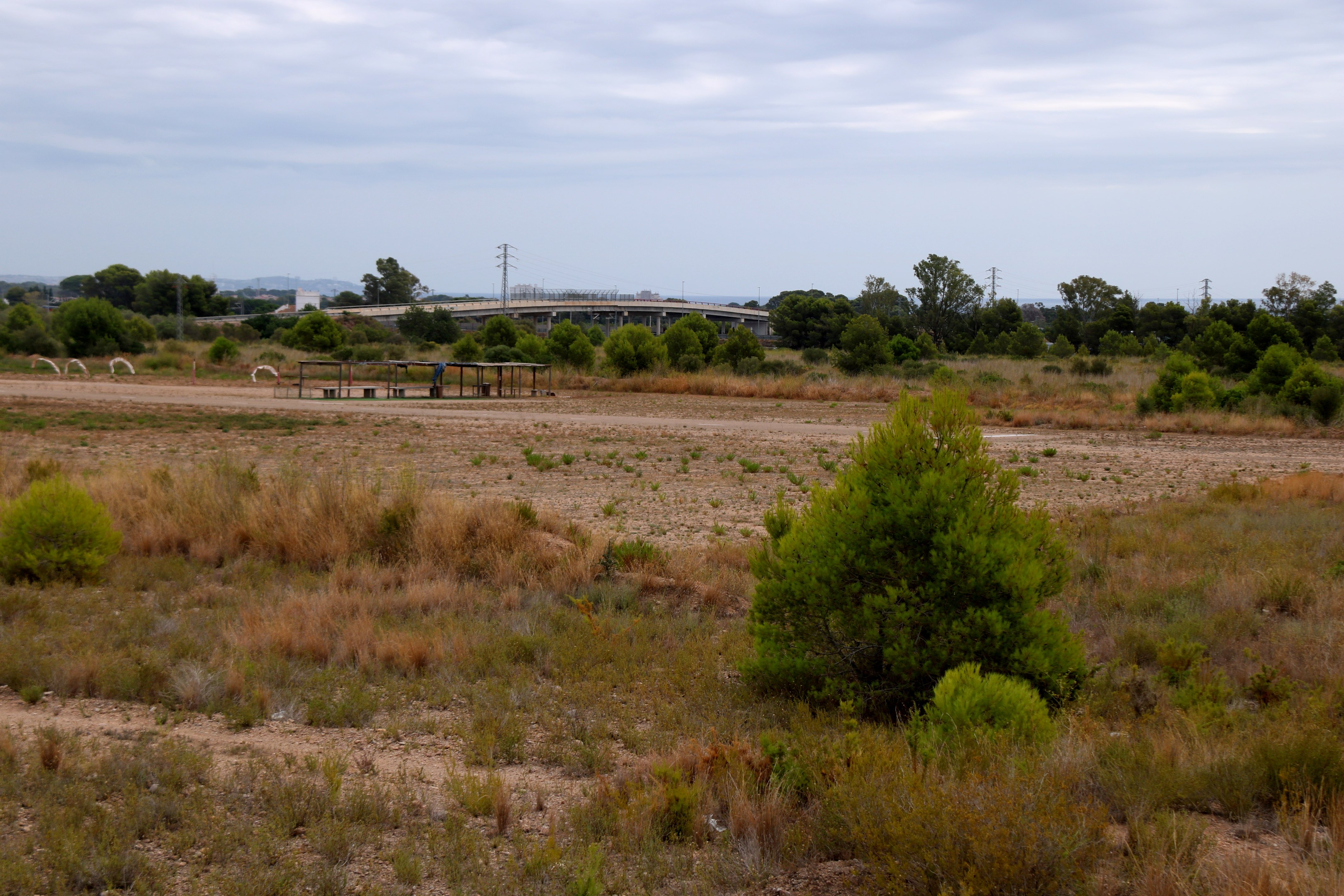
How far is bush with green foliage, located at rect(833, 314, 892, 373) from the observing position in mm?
49688

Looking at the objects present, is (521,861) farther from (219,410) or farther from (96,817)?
(219,410)

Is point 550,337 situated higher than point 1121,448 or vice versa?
point 550,337

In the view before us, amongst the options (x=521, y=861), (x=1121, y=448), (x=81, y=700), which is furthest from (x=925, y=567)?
(x=1121, y=448)

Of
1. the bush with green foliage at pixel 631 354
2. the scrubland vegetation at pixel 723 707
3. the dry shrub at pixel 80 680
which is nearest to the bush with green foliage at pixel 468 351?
the bush with green foliage at pixel 631 354

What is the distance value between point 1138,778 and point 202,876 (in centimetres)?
378

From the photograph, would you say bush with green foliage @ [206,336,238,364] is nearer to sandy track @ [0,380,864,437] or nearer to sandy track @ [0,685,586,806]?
sandy track @ [0,380,864,437]

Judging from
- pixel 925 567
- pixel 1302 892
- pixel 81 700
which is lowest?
pixel 81 700

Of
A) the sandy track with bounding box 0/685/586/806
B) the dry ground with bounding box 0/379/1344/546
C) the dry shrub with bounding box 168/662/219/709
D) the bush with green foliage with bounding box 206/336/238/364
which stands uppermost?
the bush with green foliage with bounding box 206/336/238/364

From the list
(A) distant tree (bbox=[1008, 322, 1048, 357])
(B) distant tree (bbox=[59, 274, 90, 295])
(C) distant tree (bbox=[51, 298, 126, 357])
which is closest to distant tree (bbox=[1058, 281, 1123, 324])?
(A) distant tree (bbox=[1008, 322, 1048, 357])

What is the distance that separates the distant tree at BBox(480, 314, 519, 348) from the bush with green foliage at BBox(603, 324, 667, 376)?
38.1ft

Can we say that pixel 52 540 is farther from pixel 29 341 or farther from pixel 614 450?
pixel 29 341

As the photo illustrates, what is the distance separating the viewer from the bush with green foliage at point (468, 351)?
5344 centimetres

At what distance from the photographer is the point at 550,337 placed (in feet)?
171

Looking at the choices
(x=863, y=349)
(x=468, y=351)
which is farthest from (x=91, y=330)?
(x=863, y=349)
